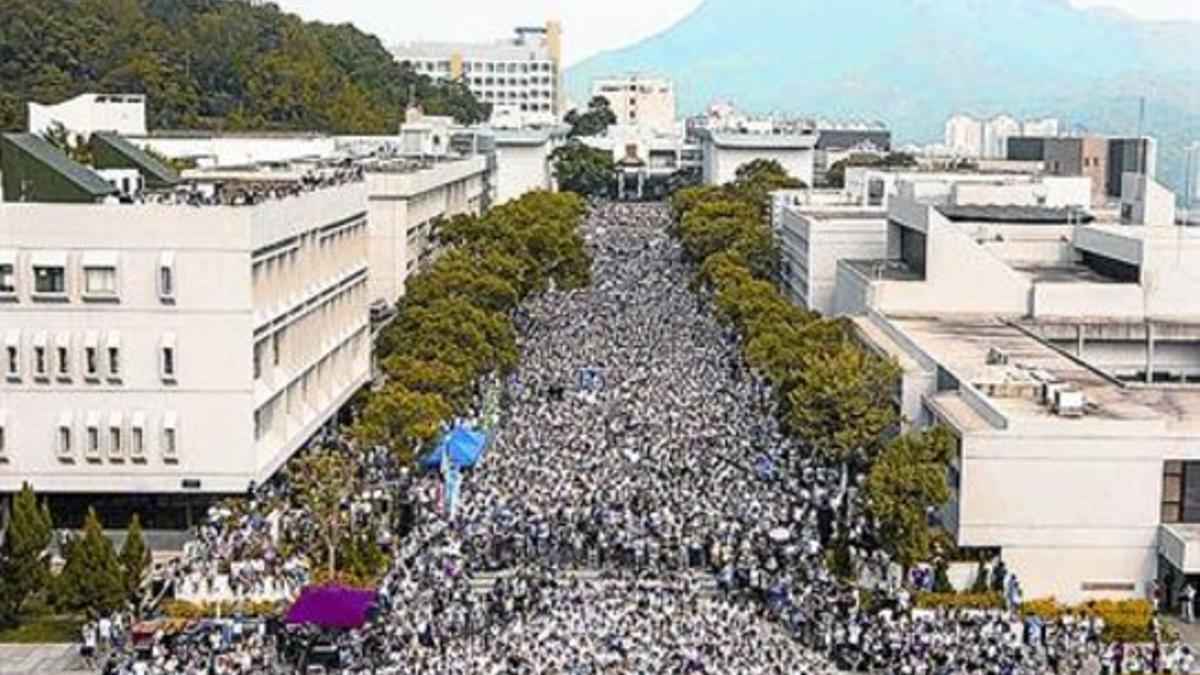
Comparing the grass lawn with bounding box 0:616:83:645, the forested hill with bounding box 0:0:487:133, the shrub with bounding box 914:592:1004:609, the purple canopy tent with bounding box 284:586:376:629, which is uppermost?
the forested hill with bounding box 0:0:487:133

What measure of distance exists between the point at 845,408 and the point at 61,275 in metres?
17.0

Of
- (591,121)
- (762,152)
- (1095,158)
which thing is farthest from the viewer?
(591,121)

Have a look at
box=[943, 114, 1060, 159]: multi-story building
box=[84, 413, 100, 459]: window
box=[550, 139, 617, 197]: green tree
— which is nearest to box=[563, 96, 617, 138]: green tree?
box=[550, 139, 617, 197]: green tree

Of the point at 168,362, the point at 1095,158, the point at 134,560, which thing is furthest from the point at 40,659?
the point at 1095,158

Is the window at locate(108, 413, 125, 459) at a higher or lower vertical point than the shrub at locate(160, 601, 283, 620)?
higher

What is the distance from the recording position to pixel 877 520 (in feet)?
105

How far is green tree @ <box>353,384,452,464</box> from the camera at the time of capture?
38.0m

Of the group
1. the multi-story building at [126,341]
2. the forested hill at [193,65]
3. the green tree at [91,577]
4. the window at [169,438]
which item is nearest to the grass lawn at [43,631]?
the green tree at [91,577]

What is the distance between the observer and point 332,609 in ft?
90.3

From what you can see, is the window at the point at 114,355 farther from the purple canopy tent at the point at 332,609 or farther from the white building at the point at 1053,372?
the white building at the point at 1053,372

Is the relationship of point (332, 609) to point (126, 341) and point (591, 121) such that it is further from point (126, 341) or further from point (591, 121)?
point (591, 121)

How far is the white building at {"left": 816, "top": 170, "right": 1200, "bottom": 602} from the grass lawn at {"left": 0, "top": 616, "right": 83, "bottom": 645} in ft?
55.1

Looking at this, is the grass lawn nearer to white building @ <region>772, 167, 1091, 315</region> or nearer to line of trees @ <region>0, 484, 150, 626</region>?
line of trees @ <region>0, 484, 150, 626</region>

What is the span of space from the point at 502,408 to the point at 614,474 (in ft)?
36.7
